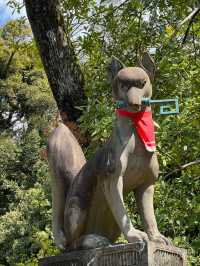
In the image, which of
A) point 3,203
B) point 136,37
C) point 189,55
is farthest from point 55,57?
point 3,203

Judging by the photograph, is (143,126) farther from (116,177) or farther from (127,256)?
(127,256)

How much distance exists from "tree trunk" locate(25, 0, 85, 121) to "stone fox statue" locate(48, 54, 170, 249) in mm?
3674

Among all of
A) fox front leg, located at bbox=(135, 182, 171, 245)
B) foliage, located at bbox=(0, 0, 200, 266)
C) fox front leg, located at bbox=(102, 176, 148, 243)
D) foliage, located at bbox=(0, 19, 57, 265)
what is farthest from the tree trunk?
foliage, located at bbox=(0, 19, 57, 265)

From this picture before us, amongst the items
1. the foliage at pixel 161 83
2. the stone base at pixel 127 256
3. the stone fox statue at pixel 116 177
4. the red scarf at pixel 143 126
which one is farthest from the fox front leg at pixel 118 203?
the foliage at pixel 161 83

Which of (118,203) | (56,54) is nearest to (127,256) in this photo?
(118,203)

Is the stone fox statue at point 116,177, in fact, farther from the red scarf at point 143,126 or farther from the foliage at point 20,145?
the foliage at point 20,145

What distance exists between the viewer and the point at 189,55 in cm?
863

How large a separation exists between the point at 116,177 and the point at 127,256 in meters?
0.50

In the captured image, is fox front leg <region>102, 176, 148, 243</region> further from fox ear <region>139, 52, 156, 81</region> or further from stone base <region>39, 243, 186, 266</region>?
fox ear <region>139, 52, 156, 81</region>

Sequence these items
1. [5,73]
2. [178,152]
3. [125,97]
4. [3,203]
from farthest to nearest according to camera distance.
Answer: [5,73]
[3,203]
[178,152]
[125,97]

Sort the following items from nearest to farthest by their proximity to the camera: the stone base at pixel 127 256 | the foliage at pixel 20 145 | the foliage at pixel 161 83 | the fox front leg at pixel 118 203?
the stone base at pixel 127 256, the fox front leg at pixel 118 203, the foliage at pixel 161 83, the foliage at pixel 20 145

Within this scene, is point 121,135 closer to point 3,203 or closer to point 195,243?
point 195,243

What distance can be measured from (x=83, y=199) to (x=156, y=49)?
407cm

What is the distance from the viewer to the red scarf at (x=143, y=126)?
13.9ft
